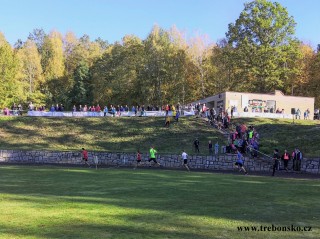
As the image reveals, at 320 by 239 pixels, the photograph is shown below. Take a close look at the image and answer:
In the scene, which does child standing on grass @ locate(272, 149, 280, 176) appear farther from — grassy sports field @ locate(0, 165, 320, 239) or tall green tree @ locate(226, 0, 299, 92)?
tall green tree @ locate(226, 0, 299, 92)

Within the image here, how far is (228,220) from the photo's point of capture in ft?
29.2

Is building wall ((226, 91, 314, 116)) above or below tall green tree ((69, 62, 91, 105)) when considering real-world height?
below

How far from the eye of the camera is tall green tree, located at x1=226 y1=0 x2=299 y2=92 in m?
57.9

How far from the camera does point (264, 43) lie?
59.1 m

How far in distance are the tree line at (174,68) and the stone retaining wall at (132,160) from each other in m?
31.8

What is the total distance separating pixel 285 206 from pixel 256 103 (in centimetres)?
3909

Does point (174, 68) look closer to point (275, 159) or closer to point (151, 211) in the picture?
point (275, 159)

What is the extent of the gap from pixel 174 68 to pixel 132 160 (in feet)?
122

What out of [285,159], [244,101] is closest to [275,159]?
[285,159]

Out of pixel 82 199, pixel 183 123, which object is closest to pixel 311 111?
pixel 183 123

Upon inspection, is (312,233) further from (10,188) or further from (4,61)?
(4,61)

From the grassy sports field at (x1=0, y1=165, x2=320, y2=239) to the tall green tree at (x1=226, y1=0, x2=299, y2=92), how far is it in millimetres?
45358

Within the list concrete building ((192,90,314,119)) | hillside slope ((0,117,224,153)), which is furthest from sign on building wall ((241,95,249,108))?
hillside slope ((0,117,224,153))

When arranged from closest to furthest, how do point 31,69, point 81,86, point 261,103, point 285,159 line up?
point 285,159 → point 261,103 → point 81,86 → point 31,69
